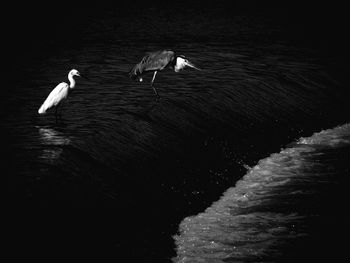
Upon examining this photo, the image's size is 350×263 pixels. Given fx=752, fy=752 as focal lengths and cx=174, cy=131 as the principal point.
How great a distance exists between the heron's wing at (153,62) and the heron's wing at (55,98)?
2605 millimetres

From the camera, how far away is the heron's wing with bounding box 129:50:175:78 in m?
16.4

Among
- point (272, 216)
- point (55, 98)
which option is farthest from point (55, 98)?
point (272, 216)

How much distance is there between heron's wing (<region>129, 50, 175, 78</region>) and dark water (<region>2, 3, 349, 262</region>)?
53 centimetres

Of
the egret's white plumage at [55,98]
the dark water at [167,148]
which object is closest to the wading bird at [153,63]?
the dark water at [167,148]

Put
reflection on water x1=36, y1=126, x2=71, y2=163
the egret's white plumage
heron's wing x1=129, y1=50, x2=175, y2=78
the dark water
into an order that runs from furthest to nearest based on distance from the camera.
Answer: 1. heron's wing x1=129, y1=50, x2=175, y2=78
2. the egret's white plumage
3. reflection on water x1=36, y1=126, x2=71, y2=163
4. the dark water

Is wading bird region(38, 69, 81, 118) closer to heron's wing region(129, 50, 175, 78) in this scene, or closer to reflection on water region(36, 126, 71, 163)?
reflection on water region(36, 126, 71, 163)

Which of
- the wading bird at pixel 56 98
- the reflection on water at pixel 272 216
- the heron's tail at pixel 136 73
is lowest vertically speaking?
the reflection on water at pixel 272 216

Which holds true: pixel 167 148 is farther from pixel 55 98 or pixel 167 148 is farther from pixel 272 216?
pixel 272 216

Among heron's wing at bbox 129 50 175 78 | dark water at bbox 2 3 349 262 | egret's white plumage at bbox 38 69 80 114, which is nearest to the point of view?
dark water at bbox 2 3 349 262

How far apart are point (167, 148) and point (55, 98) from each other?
2.30 meters

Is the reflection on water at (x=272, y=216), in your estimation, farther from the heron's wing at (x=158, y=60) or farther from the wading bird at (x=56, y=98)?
the wading bird at (x=56, y=98)

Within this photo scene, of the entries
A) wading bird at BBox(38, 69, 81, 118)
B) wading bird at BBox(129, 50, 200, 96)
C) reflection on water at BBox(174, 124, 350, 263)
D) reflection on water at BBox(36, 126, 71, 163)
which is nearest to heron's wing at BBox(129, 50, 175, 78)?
wading bird at BBox(129, 50, 200, 96)

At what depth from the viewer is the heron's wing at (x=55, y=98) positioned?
1359cm

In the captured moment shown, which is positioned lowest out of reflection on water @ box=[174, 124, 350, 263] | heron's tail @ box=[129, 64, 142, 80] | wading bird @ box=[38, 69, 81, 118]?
reflection on water @ box=[174, 124, 350, 263]
